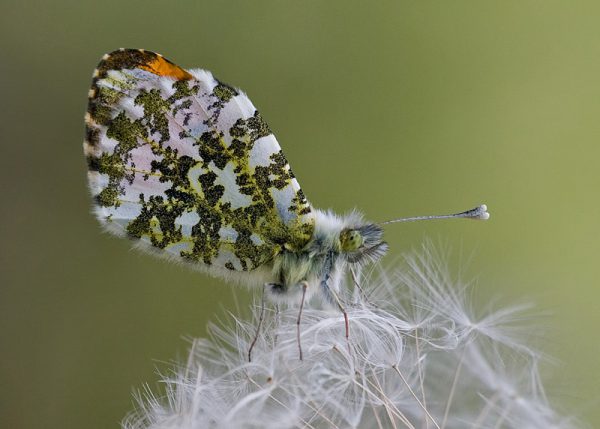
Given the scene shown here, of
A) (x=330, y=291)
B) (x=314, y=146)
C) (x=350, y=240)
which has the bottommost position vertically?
(x=330, y=291)

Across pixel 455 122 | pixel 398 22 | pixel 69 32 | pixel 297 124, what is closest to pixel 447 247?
pixel 455 122

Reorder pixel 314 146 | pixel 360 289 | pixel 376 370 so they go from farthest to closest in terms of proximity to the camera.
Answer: pixel 314 146 < pixel 360 289 < pixel 376 370

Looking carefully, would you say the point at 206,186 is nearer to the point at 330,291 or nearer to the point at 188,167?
the point at 188,167

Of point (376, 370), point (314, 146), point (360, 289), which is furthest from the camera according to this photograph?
point (314, 146)

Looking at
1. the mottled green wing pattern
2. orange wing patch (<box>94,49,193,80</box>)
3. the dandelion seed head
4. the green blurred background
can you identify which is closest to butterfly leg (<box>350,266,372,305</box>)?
the dandelion seed head

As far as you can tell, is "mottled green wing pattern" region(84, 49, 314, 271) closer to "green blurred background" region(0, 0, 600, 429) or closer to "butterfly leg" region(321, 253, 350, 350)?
"butterfly leg" region(321, 253, 350, 350)

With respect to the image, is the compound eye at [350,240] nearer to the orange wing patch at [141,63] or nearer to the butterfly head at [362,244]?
the butterfly head at [362,244]

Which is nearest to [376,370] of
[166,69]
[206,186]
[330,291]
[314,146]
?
[330,291]
